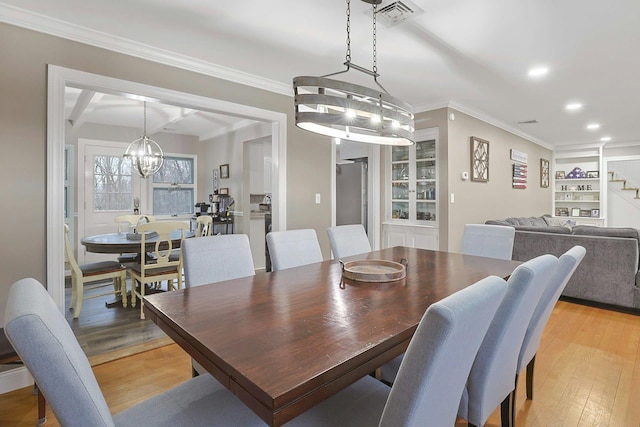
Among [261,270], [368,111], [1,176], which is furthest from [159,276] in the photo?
[368,111]

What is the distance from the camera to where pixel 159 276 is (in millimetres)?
3496

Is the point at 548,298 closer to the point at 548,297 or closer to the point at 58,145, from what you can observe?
the point at 548,297

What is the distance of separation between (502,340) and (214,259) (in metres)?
1.54

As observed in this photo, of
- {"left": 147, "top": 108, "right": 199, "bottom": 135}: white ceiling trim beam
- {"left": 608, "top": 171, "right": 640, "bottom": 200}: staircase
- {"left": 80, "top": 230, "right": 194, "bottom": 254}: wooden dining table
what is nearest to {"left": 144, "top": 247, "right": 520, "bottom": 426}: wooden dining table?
{"left": 80, "top": 230, "right": 194, "bottom": 254}: wooden dining table

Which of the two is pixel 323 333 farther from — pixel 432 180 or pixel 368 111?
pixel 432 180

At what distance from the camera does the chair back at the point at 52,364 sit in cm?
73

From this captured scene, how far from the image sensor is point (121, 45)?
254cm

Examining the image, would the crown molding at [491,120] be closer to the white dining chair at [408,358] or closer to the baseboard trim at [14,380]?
the white dining chair at [408,358]

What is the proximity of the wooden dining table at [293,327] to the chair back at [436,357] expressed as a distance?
0.22m

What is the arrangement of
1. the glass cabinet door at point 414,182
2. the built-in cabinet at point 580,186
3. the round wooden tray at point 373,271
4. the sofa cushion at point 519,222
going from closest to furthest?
1. the round wooden tray at point 373,271
2. the glass cabinet door at point 414,182
3. the sofa cushion at point 519,222
4. the built-in cabinet at point 580,186

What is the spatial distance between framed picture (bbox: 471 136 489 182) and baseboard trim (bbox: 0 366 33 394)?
5018mm

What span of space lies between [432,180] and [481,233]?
158 cm

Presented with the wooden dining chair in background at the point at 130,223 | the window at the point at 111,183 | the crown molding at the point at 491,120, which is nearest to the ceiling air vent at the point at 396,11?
the crown molding at the point at 491,120

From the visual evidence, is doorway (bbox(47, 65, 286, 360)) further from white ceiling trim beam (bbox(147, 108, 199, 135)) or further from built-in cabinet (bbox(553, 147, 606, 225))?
built-in cabinet (bbox(553, 147, 606, 225))
